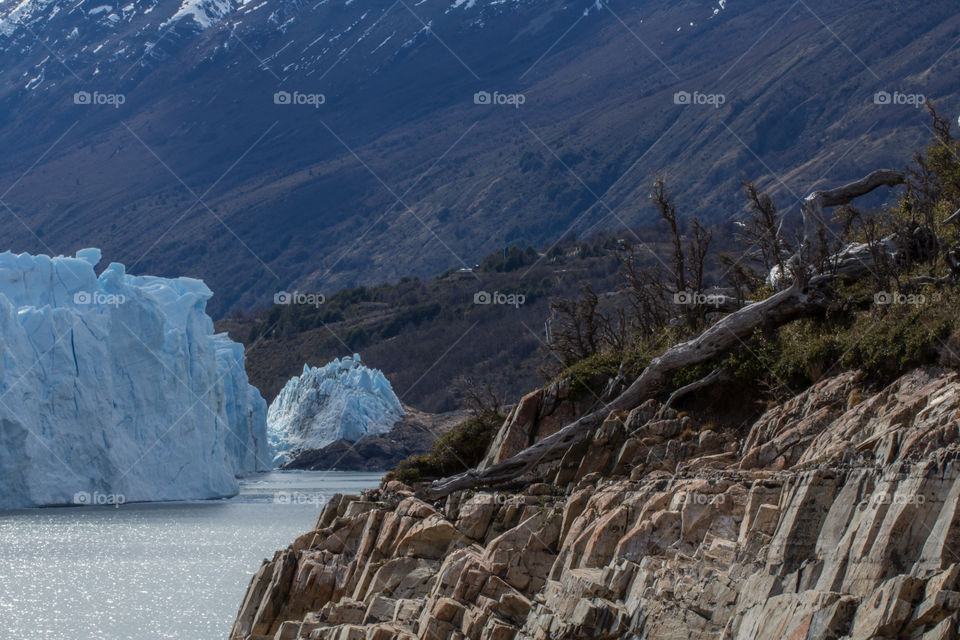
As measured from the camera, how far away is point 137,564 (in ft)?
127

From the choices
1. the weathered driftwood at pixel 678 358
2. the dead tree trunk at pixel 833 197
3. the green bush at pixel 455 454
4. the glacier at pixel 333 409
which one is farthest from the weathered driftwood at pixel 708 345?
the glacier at pixel 333 409

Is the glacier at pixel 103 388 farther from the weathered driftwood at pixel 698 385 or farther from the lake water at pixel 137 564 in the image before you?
the weathered driftwood at pixel 698 385

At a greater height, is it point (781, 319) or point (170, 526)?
point (781, 319)

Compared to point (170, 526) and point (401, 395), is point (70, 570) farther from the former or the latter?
point (401, 395)

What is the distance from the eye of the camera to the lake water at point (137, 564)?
29469 mm

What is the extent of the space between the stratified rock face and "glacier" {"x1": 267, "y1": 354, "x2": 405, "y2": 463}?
76.5 metres

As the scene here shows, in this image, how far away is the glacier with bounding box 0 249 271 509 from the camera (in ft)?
154

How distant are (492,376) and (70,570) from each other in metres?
75.0

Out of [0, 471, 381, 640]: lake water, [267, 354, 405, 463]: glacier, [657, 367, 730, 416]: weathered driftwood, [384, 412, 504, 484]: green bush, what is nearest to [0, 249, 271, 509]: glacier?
[0, 471, 381, 640]: lake water

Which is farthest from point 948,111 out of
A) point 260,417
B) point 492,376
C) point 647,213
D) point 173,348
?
point 173,348

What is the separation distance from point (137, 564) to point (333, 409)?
58.0 meters

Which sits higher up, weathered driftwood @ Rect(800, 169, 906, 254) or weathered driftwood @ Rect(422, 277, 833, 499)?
weathered driftwood @ Rect(800, 169, 906, 254)

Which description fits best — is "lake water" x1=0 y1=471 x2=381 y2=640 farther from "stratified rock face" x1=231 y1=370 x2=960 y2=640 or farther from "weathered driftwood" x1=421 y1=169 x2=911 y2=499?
"weathered driftwood" x1=421 y1=169 x2=911 y2=499

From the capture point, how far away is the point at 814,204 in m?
20.4
